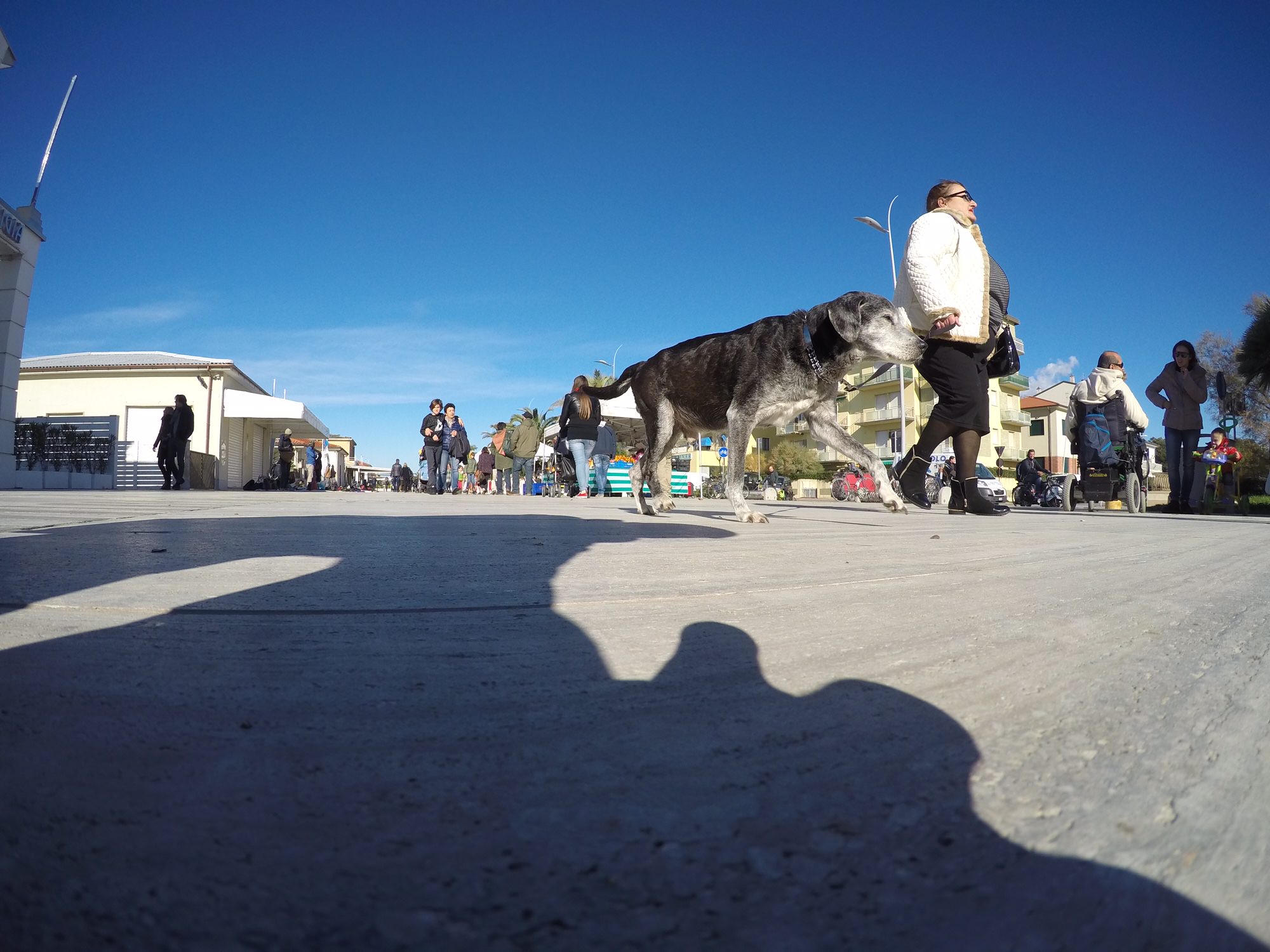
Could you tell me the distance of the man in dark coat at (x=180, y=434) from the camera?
15.3 metres

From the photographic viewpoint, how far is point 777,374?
16.2ft

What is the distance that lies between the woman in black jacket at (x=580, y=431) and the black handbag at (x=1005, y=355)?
22.6ft

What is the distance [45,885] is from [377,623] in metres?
0.74

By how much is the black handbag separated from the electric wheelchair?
4831 millimetres

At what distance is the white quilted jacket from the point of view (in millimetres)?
4809

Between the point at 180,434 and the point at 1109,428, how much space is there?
56.2ft

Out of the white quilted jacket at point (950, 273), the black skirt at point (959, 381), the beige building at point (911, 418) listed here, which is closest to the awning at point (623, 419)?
the black skirt at point (959, 381)

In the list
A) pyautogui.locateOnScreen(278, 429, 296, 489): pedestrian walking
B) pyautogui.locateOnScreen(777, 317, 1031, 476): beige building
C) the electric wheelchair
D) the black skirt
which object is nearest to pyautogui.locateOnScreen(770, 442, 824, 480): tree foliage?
pyautogui.locateOnScreen(777, 317, 1031, 476): beige building

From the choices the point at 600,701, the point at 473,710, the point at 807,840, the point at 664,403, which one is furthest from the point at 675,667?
the point at 664,403

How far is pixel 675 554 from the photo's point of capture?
231 cm

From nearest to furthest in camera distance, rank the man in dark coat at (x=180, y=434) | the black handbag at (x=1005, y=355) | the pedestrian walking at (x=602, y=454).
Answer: the black handbag at (x=1005, y=355), the pedestrian walking at (x=602, y=454), the man in dark coat at (x=180, y=434)

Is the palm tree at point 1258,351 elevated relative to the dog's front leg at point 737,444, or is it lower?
elevated

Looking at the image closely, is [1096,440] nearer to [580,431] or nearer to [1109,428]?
[1109,428]

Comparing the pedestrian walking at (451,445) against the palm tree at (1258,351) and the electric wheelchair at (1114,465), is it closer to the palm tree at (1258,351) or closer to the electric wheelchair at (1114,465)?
the electric wheelchair at (1114,465)
